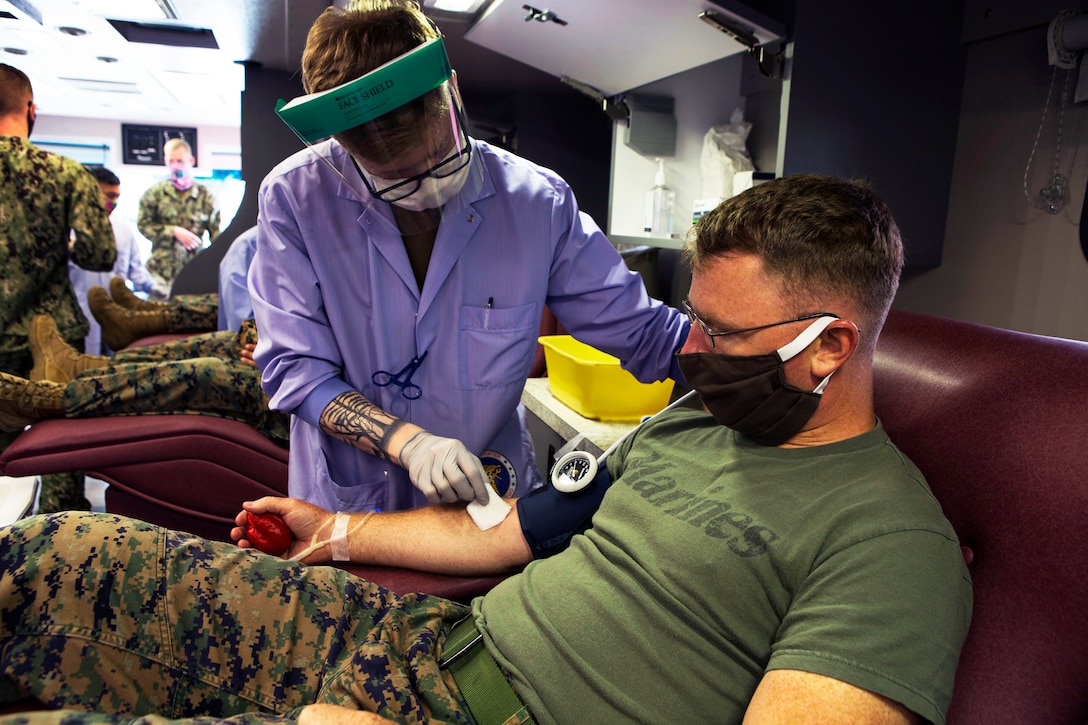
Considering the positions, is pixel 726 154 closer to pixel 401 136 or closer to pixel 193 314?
pixel 401 136

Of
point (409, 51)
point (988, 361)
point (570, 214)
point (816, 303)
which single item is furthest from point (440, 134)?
point (988, 361)

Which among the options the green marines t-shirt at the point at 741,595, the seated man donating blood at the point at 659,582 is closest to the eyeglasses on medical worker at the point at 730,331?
the seated man donating blood at the point at 659,582

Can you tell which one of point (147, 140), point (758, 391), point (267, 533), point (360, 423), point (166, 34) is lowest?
point (267, 533)

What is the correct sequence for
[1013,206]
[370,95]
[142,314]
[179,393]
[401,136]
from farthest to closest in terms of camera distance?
[142,314] < [179,393] < [1013,206] < [401,136] < [370,95]

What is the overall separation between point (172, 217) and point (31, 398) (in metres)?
4.67

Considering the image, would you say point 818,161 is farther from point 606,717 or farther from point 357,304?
point 606,717

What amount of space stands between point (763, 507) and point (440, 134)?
0.83 meters

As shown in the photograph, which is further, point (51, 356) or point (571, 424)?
point (51, 356)

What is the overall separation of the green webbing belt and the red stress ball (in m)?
0.41

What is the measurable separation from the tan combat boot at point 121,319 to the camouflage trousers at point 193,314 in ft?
0.19

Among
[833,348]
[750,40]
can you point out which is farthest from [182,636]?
[750,40]

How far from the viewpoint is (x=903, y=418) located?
112cm

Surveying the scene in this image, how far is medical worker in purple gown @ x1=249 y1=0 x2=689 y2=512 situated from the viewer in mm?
1350

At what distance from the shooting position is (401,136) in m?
1.20
